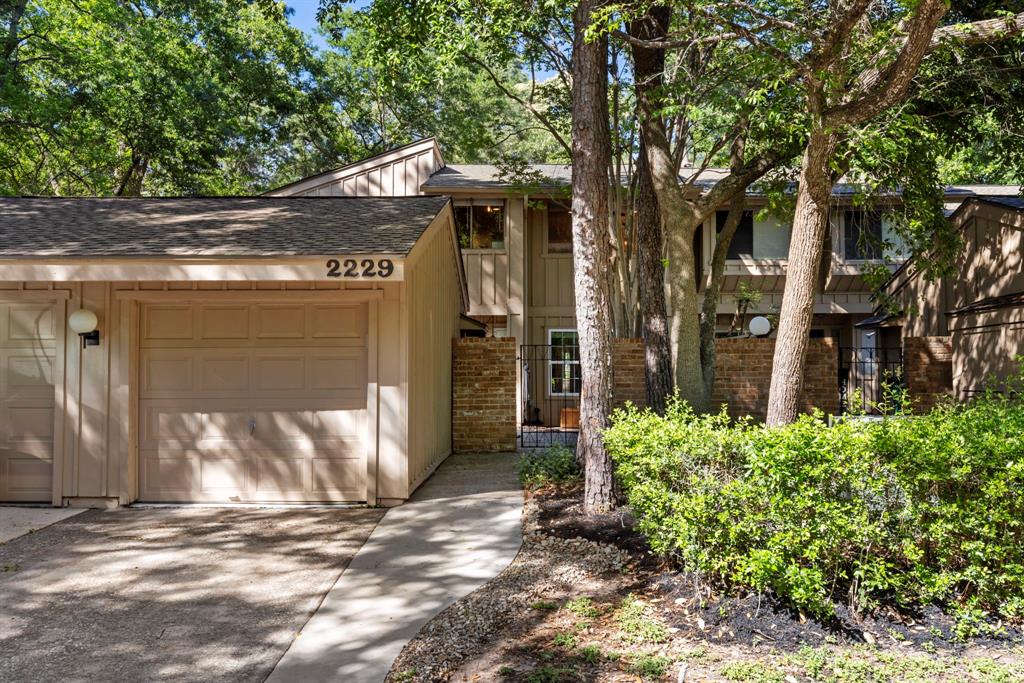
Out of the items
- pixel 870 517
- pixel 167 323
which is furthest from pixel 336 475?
pixel 870 517

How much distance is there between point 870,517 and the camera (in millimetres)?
4352

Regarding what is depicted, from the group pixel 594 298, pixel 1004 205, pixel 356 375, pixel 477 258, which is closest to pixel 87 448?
pixel 356 375

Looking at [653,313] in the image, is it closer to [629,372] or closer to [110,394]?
[629,372]

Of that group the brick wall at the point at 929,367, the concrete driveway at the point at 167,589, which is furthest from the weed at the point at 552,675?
the brick wall at the point at 929,367

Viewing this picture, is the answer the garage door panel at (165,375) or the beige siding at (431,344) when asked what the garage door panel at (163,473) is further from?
the beige siding at (431,344)

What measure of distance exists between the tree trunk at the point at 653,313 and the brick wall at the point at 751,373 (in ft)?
6.57

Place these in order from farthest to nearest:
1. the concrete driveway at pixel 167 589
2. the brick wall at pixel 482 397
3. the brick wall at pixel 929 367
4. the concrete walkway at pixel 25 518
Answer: the brick wall at pixel 929 367 < the brick wall at pixel 482 397 < the concrete walkway at pixel 25 518 < the concrete driveway at pixel 167 589

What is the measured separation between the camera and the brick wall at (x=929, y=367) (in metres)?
11.6

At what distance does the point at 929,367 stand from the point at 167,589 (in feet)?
38.4

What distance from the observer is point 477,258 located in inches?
610

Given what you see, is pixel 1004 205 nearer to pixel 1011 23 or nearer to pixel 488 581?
pixel 1011 23

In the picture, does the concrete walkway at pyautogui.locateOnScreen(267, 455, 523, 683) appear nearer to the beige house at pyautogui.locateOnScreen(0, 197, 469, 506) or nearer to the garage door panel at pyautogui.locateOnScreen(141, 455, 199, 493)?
the beige house at pyautogui.locateOnScreen(0, 197, 469, 506)

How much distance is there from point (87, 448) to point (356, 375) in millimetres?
3020

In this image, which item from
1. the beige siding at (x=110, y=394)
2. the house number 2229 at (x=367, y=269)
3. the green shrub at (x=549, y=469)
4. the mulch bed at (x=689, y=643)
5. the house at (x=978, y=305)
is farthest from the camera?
the house at (x=978, y=305)
